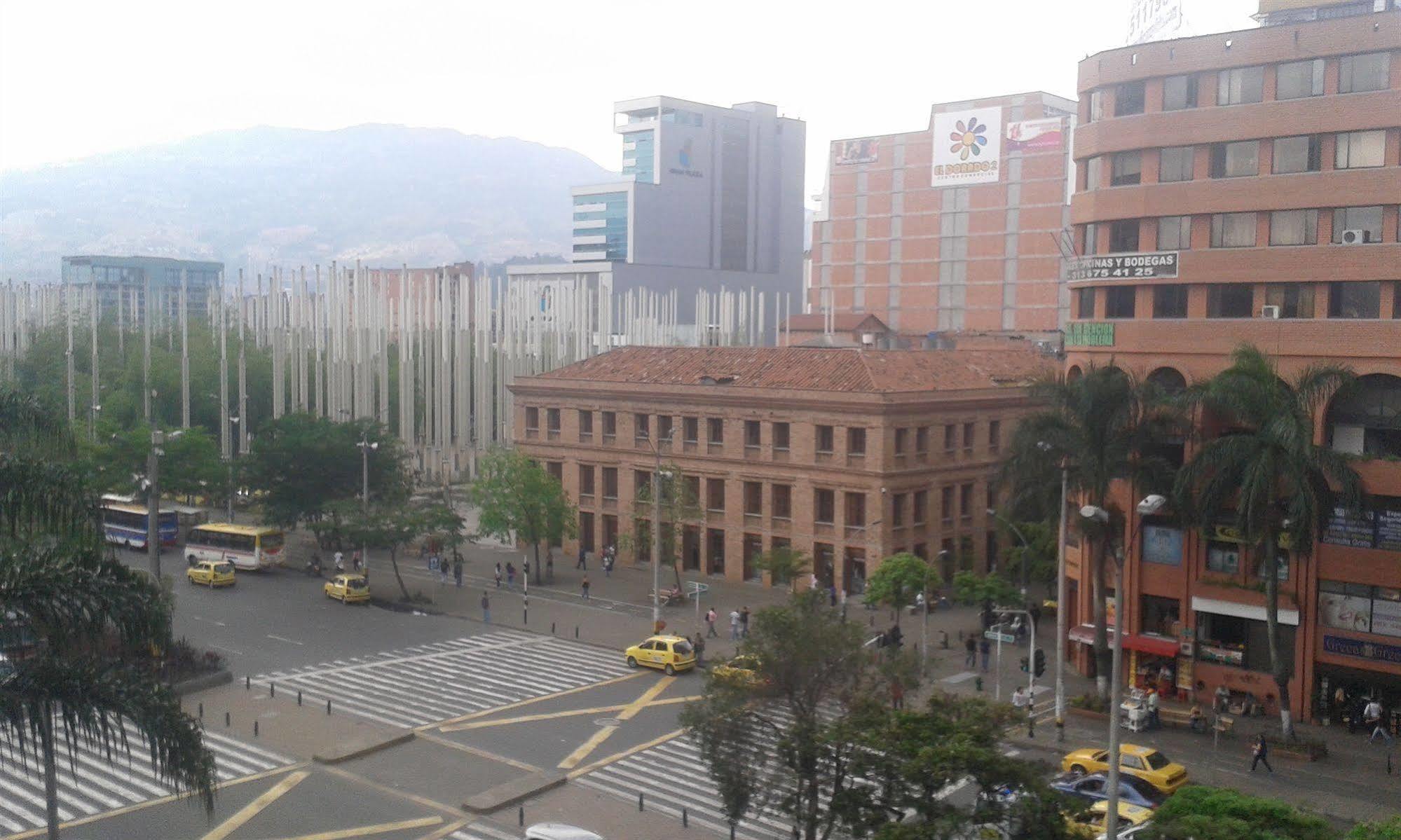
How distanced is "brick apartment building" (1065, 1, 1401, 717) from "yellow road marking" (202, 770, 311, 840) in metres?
25.8

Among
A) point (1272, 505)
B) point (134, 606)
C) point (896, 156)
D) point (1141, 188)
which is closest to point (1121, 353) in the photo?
point (1141, 188)

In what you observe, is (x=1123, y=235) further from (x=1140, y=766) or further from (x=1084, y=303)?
(x=1140, y=766)

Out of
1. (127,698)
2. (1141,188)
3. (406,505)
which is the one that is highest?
(1141,188)

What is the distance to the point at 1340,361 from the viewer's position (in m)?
36.9

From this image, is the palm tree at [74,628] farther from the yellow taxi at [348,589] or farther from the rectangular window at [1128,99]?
the yellow taxi at [348,589]

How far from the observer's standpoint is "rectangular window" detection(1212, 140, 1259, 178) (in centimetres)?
3958

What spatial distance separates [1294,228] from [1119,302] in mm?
6152

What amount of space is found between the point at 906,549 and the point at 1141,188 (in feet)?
67.6

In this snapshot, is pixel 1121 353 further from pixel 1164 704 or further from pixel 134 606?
pixel 134 606

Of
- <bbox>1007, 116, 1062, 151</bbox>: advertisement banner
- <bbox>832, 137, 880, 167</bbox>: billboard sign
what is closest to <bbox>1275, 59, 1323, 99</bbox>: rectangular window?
<bbox>1007, 116, 1062, 151</bbox>: advertisement banner

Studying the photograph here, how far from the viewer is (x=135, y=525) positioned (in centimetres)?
6656

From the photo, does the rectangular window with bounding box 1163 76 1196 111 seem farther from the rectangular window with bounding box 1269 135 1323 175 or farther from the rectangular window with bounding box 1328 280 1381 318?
the rectangular window with bounding box 1328 280 1381 318

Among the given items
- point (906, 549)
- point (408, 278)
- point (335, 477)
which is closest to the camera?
point (906, 549)

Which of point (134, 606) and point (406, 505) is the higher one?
point (134, 606)
